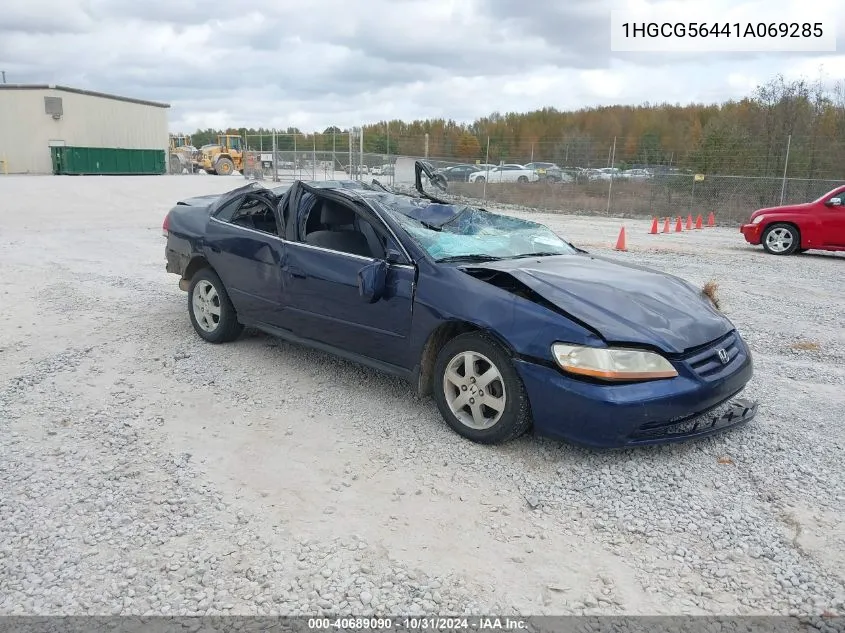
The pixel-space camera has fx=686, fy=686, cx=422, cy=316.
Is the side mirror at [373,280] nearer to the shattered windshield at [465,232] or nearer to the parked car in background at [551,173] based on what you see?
the shattered windshield at [465,232]

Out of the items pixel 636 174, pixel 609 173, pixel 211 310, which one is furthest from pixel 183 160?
pixel 211 310

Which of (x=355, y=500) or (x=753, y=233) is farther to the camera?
(x=753, y=233)

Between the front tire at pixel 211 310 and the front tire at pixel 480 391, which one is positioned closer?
the front tire at pixel 480 391

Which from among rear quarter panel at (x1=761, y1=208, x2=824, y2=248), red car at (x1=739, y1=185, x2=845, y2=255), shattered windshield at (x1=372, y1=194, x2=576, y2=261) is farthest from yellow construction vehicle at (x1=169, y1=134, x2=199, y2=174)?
shattered windshield at (x1=372, y1=194, x2=576, y2=261)

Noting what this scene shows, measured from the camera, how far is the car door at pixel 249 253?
5227mm

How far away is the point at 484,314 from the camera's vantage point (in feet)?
12.8

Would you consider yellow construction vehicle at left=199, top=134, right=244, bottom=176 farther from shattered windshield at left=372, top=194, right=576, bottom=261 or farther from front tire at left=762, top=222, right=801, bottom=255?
shattered windshield at left=372, top=194, right=576, bottom=261

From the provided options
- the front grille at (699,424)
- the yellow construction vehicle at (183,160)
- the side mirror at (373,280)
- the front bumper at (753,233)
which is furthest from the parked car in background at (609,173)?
the yellow construction vehicle at (183,160)

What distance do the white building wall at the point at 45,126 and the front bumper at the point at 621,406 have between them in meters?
45.4

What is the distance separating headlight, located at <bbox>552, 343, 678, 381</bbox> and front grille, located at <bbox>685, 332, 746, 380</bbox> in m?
0.23

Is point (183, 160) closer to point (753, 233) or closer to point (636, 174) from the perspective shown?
point (636, 174)

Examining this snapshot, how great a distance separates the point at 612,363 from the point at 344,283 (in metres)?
1.90

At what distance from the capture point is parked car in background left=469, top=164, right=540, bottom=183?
93.9 ft

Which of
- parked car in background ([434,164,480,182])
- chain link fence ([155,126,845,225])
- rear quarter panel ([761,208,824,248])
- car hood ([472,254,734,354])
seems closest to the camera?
car hood ([472,254,734,354])
